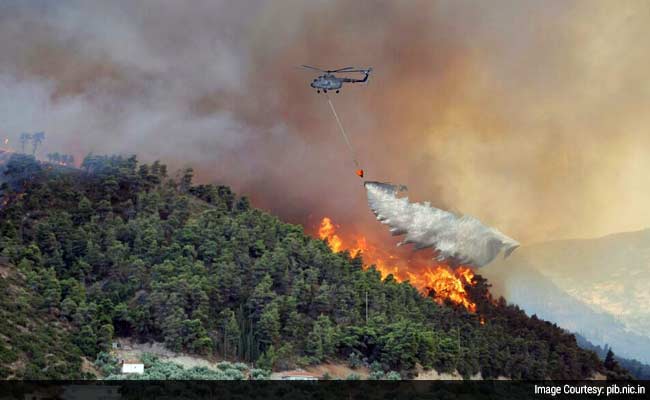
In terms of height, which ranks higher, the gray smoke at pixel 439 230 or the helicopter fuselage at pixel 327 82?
the helicopter fuselage at pixel 327 82

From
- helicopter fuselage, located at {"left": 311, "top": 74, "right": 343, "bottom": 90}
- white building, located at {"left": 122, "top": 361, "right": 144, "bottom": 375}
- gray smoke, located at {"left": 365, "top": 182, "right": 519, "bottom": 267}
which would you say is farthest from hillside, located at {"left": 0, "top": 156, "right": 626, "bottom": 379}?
helicopter fuselage, located at {"left": 311, "top": 74, "right": 343, "bottom": 90}

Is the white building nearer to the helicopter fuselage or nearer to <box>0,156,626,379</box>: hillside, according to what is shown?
<box>0,156,626,379</box>: hillside

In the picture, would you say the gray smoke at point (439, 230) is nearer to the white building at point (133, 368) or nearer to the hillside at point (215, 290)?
the hillside at point (215, 290)

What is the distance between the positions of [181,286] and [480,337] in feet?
94.7

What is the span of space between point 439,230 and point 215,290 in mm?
26288

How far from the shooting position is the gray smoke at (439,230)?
71812mm

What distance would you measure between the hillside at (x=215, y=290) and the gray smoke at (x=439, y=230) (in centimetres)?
1637

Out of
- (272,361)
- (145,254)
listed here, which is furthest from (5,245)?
(272,361)

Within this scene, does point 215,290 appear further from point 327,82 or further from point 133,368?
point 327,82

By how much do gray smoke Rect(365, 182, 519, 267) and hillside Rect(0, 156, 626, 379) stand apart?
16372 mm

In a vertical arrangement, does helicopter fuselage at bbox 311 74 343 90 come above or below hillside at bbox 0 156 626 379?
above

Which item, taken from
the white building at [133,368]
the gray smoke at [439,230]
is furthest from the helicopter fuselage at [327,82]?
the white building at [133,368]

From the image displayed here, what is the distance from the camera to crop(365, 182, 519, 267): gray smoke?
71.8m

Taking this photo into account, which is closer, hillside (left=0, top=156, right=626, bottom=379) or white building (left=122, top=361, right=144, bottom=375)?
white building (left=122, top=361, right=144, bottom=375)
